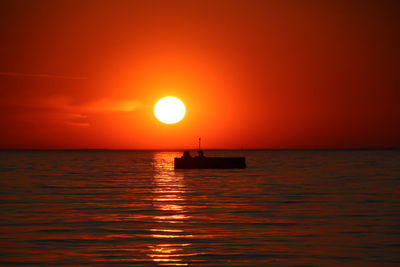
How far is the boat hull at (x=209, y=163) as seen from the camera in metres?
120

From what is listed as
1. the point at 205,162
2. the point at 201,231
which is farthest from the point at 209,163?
the point at 201,231

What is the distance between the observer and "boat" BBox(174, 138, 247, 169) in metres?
120

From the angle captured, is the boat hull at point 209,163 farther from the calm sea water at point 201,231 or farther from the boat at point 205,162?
the calm sea water at point 201,231

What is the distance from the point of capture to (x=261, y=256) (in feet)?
80.7

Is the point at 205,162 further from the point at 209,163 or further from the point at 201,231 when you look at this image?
the point at 201,231

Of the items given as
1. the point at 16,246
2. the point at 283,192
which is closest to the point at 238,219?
the point at 16,246

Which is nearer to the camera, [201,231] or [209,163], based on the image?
[201,231]

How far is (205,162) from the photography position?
121750mm

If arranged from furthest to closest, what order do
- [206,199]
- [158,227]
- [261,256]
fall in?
[206,199] < [158,227] < [261,256]

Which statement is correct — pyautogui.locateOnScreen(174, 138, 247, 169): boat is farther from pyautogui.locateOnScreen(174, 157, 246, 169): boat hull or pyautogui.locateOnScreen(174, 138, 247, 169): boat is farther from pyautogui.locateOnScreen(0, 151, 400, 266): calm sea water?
pyautogui.locateOnScreen(0, 151, 400, 266): calm sea water

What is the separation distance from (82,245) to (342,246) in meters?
11.2

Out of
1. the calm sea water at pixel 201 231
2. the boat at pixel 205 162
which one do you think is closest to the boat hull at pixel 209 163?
the boat at pixel 205 162

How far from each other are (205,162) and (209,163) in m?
1.03

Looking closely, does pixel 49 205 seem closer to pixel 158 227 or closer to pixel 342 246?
pixel 158 227
